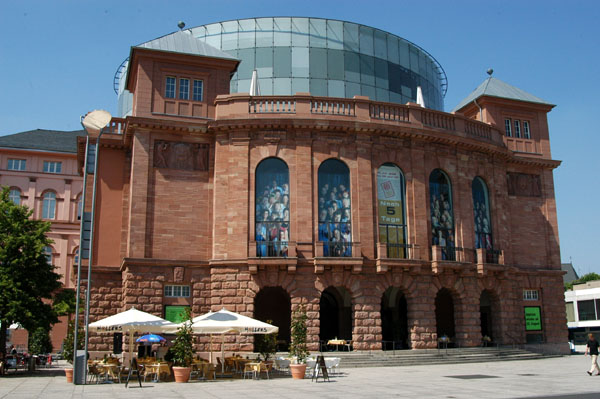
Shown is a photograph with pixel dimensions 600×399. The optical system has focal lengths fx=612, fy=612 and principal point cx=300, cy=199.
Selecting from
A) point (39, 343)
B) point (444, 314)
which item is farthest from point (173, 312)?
point (39, 343)

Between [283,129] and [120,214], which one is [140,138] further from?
[283,129]

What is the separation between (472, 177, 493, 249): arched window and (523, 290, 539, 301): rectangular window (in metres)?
5.18

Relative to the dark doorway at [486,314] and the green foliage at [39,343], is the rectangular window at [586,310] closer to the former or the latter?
the dark doorway at [486,314]

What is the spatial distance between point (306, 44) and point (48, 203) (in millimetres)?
33472

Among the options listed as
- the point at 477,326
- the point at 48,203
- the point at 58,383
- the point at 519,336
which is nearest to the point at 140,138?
the point at 58,383

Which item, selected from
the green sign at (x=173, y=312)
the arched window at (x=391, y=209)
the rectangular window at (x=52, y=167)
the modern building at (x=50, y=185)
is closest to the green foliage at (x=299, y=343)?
the green sign at (x=173, y=312)

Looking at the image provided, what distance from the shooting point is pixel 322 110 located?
35.0 metres

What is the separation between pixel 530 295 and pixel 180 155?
2478 cm

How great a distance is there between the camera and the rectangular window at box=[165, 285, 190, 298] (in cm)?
3316

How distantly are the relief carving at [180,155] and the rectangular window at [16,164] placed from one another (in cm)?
3808

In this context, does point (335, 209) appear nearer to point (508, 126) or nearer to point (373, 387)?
point (373, 387)

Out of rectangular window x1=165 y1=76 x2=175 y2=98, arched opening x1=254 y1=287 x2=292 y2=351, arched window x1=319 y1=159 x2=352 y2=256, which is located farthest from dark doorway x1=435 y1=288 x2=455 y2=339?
rectangular window x1=165 y1=76 x2=175 y2=98

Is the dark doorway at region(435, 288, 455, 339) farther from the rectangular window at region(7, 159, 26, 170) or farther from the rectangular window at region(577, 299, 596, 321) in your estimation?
the rectangular window at region(7, 159, 26, 170)

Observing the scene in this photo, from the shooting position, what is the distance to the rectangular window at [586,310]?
74887mm
